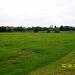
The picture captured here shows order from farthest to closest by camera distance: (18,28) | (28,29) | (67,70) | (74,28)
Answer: (74,28) < (28,29) < (18,28) < (67,70)

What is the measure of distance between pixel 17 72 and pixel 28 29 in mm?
167293

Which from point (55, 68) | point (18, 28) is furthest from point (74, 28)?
point (55, 68)

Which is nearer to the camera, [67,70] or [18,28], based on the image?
[67,70]

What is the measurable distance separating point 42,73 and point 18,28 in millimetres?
148324

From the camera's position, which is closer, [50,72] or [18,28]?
[50,72]

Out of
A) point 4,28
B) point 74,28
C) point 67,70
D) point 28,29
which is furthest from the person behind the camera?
point 74,28

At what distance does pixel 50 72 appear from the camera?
15.1 meters

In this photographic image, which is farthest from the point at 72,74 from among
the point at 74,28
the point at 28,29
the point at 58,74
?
the point at 74,28

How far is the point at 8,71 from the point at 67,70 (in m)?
3.50

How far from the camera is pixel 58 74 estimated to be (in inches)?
569

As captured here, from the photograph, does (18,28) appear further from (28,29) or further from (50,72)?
(50,72)

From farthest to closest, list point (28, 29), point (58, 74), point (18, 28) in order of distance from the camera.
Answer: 1. point (28, 29)
2. point (18, 28)
3. point (58, 74)

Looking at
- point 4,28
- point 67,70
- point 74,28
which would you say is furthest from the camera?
point 74,28

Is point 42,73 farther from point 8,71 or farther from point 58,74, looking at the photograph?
point 8,71
